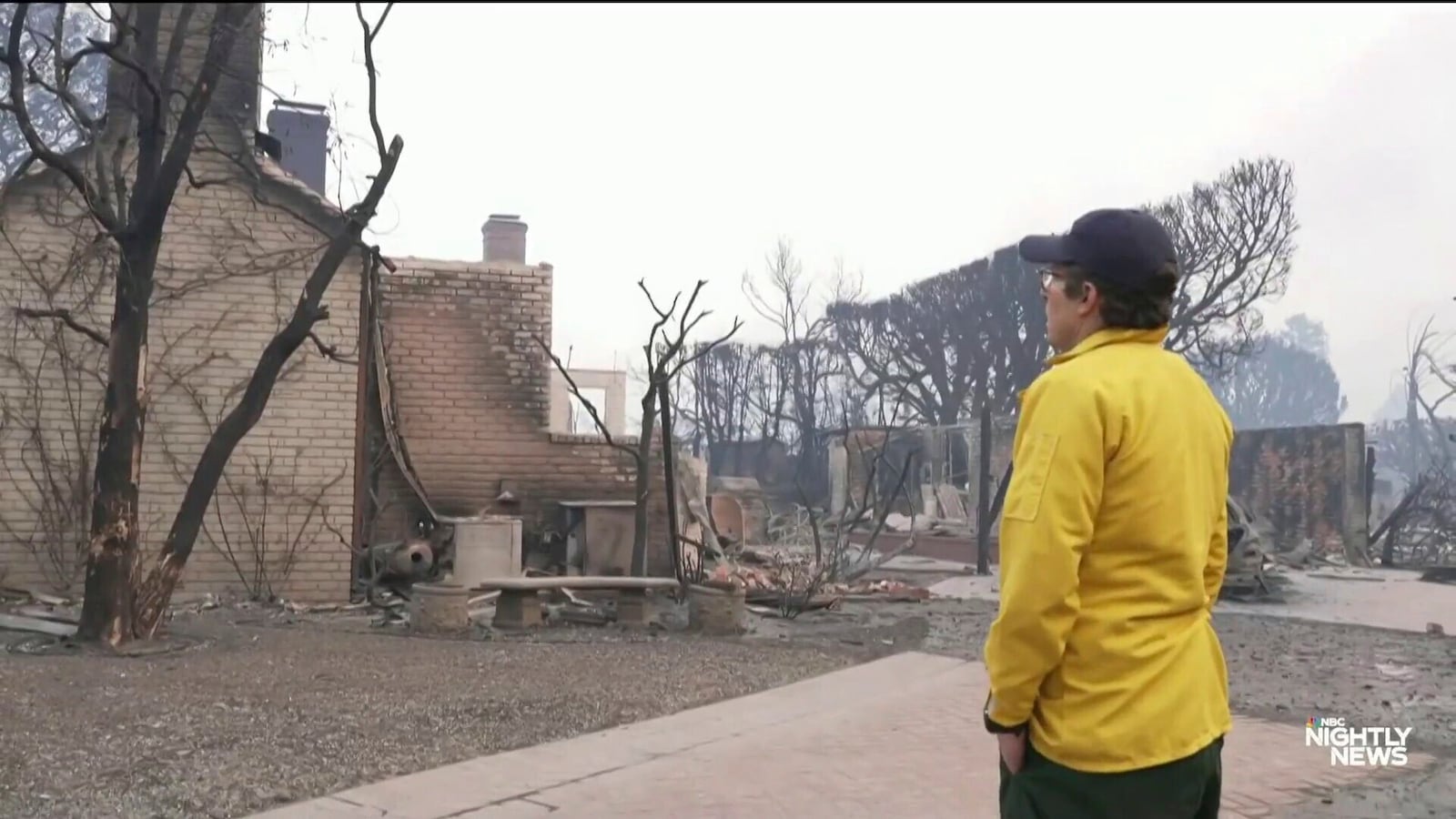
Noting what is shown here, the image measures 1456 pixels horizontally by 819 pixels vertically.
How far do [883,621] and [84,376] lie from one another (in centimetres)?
763

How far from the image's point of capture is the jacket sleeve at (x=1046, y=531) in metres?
2.16

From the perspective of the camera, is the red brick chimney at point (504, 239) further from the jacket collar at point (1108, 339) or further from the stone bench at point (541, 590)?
the jacket collar at point (1108, 339)

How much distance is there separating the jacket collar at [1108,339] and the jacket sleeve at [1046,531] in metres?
0.15

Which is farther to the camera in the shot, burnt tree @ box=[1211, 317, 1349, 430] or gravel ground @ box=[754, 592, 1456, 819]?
burnt tree @ box=[1211, 317, 1349, 430]

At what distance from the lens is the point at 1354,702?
24.7 feet

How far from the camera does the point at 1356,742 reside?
6.44m

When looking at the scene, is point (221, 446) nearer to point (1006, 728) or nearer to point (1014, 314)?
point (1006, 728)

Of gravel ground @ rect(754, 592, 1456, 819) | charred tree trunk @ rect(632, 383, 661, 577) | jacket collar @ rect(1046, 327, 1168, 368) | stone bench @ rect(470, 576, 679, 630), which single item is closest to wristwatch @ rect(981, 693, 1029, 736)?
jacket collar @ rect(1046, 327, 1168, 368)

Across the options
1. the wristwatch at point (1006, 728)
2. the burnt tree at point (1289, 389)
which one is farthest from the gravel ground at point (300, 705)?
the burnt tree at point (1289, 389)

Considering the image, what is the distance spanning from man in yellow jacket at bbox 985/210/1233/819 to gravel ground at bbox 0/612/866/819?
3.69m

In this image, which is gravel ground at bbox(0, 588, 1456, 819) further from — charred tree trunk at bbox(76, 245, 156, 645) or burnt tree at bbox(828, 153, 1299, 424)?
burnt tree at bbox(828, 153, 1299, 424)

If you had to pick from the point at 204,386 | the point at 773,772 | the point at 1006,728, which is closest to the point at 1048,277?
the point at 1006,728

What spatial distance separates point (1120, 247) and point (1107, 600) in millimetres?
695

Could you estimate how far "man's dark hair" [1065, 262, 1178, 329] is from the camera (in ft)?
7.95
